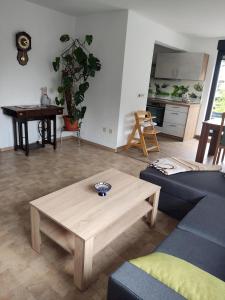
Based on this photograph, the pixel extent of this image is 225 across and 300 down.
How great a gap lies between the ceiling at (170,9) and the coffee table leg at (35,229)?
2967mm

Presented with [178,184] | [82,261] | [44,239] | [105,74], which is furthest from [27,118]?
[82,261]

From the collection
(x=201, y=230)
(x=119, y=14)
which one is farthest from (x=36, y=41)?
(x=201, y=230)

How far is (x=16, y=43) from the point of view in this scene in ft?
11.6

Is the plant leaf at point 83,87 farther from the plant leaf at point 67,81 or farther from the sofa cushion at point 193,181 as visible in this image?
the sofa cushion at point 193,181

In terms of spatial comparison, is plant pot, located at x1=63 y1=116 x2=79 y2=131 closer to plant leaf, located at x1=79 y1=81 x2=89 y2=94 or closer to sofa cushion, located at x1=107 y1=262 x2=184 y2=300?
plant leaf, located at x1=79 y1=81 x2=89 y2=94

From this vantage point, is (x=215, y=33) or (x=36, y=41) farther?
(x=215, y=33)

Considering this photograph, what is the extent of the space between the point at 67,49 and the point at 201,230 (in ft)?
13.0

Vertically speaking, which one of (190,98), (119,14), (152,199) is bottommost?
(152,199)

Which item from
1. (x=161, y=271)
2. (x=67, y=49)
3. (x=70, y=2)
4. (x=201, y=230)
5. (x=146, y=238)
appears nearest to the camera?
(x=161, y=271)

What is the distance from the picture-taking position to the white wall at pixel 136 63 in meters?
3.77

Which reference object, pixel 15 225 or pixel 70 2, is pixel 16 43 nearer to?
pixel 70 2

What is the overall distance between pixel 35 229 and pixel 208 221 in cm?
123

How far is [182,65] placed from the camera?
17.2ft

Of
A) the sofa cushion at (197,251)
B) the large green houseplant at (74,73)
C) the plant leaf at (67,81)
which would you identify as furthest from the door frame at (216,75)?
the sofa cushion at (197,251)
